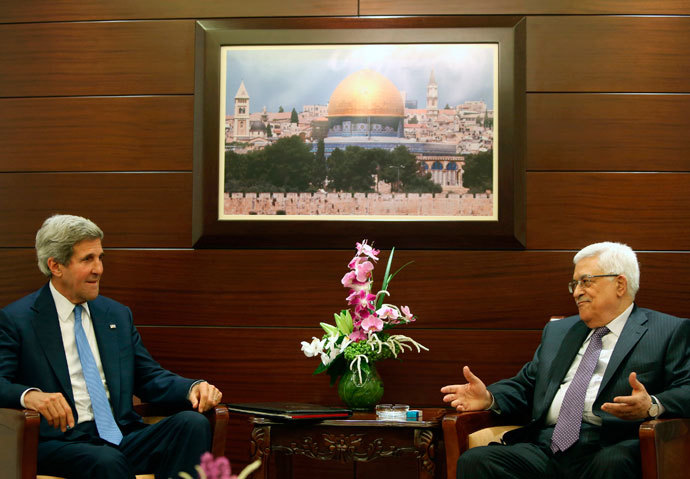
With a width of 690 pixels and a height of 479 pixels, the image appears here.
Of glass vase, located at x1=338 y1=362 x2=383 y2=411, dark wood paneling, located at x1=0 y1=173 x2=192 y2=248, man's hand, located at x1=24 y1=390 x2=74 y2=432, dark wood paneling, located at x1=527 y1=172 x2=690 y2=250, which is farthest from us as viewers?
dark wood paneling, located at x1=0 y1=173 x2=192 y2=248

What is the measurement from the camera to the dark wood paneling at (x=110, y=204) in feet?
11.6

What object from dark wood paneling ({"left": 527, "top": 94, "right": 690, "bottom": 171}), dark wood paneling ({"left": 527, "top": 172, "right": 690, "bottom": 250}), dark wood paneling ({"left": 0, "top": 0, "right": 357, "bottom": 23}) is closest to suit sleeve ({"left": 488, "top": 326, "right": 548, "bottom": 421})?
dark wood paneling ({"left": 527, "top": 172, "right": 690, "bottom": 250})

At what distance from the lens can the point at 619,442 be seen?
266 cm

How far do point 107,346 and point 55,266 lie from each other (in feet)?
1.25

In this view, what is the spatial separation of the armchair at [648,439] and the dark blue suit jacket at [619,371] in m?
0.08

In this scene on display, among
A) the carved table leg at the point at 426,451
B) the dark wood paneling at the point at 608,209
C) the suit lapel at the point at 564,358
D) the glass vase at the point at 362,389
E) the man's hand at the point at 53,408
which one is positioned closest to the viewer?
the man's hand at the point at 53,408

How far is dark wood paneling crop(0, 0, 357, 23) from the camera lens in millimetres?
3568

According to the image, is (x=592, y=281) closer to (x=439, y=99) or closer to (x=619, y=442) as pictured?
(x=619, y=442)

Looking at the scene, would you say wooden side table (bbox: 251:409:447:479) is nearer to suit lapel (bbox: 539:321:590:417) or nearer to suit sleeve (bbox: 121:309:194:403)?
suit sleeve (bbox: 121:309:194:403)

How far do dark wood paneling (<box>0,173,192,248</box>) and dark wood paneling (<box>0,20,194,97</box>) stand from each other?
1.38 feet

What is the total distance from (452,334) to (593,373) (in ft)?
2.47

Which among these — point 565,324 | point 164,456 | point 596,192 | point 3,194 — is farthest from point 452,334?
point 3,194

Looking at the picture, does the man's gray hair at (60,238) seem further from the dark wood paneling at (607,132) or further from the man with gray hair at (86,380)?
the dark wood paneling at (607,132)

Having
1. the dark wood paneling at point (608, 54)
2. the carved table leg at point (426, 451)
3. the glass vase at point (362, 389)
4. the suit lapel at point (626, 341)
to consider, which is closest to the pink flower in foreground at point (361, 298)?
the glass vase at point (362, 389)
